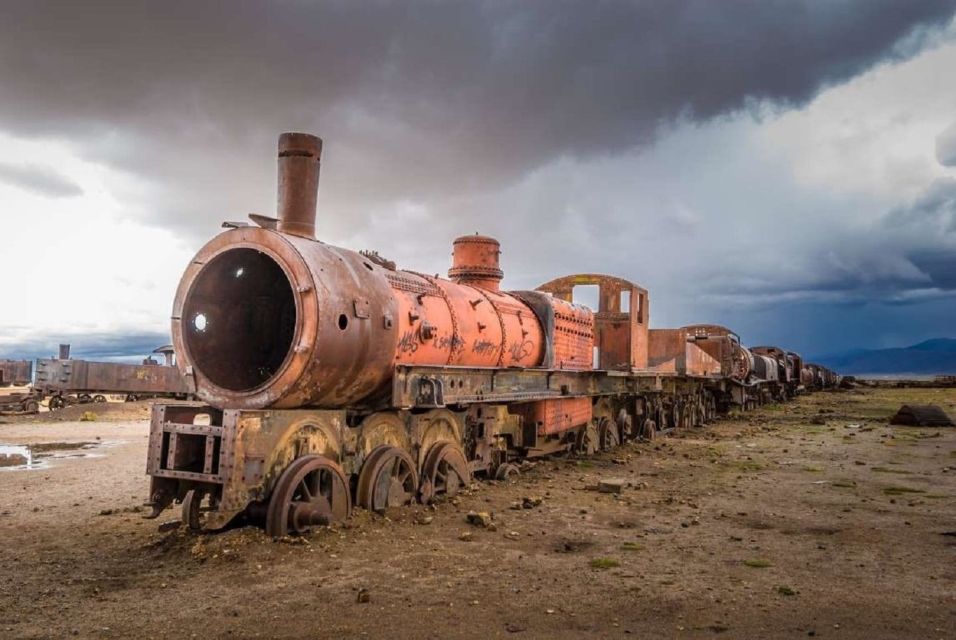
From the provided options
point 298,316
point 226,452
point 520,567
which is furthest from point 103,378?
point 520,567

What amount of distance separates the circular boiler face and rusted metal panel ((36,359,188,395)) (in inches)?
773

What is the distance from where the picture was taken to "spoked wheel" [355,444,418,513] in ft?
25.1

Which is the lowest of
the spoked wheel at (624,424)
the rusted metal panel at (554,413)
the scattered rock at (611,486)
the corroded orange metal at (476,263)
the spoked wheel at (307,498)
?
the scattered rock at (611,486)

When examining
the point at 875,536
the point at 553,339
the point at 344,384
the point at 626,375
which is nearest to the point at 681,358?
the point at 626,375

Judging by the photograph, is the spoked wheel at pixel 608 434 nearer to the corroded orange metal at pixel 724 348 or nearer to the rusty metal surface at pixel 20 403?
the corroded orange metal at pixel 724 348

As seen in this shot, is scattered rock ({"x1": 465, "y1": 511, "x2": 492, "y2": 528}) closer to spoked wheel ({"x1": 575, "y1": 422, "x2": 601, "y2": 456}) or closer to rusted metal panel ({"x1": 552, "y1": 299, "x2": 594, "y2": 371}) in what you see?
rusted metal panel ({"x1": 552, "y1": 299, "x2": 594, "y2": 371})

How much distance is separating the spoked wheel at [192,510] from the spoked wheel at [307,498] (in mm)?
823

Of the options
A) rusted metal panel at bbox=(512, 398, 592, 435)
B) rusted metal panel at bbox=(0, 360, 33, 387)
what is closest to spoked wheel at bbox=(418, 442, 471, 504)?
rusted metal panel at bbox=(512, 398, 592, 435)

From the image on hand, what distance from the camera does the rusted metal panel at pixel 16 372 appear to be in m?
34.3

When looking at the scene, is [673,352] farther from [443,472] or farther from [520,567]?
[520,567]

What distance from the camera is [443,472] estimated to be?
358 inches

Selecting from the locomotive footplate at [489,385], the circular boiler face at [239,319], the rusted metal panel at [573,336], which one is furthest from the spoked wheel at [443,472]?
the rusted metal panel at [573,336]

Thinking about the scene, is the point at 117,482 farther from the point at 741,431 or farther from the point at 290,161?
the point at 741,431

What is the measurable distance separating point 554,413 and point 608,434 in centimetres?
362
